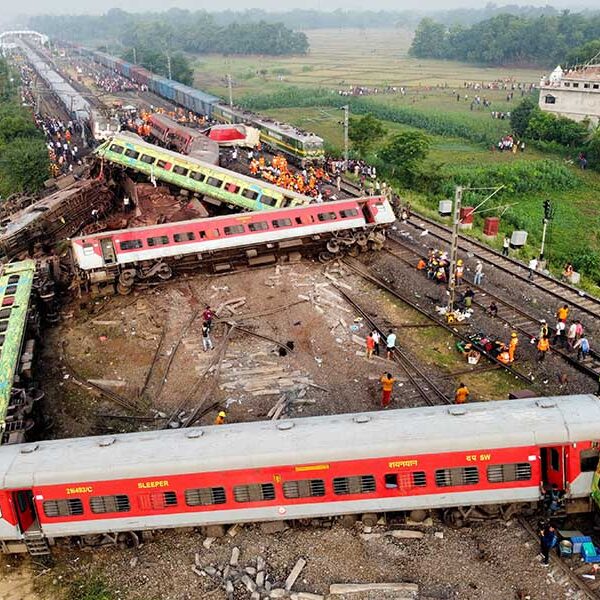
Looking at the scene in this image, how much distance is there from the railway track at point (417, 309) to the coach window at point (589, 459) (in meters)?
6.75

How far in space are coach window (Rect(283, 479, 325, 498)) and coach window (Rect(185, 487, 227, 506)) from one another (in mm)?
1470

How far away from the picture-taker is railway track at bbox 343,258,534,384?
70.9ft

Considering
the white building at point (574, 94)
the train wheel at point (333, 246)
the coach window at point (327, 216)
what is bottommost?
the train wheel at point (333, 246)

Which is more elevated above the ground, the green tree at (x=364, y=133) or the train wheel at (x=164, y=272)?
the green tree at (x=364, y=133)

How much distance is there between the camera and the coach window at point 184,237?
98.4ft

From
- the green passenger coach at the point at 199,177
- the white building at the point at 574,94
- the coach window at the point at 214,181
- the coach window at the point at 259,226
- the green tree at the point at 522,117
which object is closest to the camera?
the coach window at the point at 259,226

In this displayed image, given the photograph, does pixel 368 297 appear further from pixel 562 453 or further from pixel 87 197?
pixel 87 197

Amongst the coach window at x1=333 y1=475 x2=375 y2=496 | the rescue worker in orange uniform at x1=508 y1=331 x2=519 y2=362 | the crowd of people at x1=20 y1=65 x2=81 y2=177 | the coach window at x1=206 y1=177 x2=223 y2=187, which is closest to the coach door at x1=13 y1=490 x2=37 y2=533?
the coach window at x1=333 y1=475 x2=375 y2=496

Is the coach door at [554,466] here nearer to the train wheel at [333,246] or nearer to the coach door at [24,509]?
the coach door at [24,509]

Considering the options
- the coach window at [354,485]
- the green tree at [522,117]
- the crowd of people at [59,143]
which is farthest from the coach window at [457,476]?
the green tree at [522,117]

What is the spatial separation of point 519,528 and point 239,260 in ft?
62.8

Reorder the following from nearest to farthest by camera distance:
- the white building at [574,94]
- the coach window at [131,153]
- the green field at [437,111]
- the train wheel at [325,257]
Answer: the train wheel at [325,257]
the coach window at [131,153]
the green field at [437,111]
the white building at [574,94]

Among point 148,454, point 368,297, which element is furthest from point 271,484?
point 368,297

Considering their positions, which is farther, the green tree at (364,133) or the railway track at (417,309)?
the green tree at (364,133)
